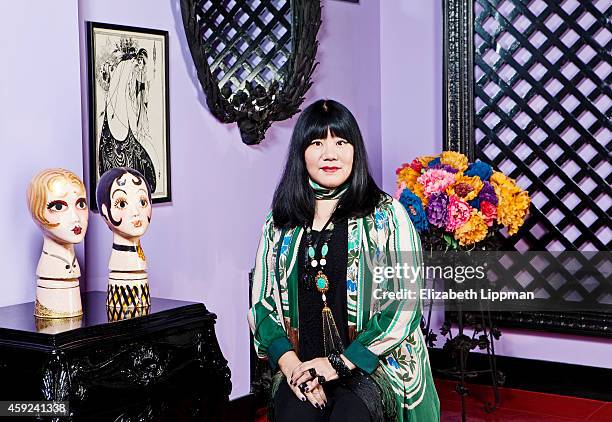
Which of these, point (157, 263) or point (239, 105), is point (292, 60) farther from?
point (157, 263)

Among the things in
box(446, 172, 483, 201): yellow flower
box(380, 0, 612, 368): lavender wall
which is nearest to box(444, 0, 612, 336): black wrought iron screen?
box(380, 0, 612, 368): lavender wall

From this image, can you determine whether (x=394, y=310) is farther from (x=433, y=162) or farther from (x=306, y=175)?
(x=433, y=162)

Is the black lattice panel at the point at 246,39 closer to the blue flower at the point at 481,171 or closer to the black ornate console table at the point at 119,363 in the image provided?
the blue flower at the point at 481,171

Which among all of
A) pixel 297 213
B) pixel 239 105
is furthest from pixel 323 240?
pixel 239 105

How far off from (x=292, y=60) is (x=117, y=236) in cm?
148

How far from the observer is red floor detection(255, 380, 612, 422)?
358 cm

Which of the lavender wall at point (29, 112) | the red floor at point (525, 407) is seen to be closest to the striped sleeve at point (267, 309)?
the lavender wall at point (29, 112)

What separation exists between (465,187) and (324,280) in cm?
120

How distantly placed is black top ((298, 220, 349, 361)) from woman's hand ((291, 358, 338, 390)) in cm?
9

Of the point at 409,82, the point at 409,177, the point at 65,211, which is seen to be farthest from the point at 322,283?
the point at 409,82

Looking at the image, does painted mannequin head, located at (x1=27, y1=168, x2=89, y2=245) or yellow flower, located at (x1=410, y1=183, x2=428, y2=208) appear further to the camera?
yellow flower, located at (x1=410, y1=183, x2=428, y2=208)

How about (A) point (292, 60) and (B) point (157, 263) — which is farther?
(A) point (292, 60)

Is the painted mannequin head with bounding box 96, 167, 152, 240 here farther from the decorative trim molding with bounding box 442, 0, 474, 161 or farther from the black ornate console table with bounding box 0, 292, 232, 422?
the decorative trim molding with bounding box 442, 0, 474, 161

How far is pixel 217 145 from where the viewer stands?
3482 mm
